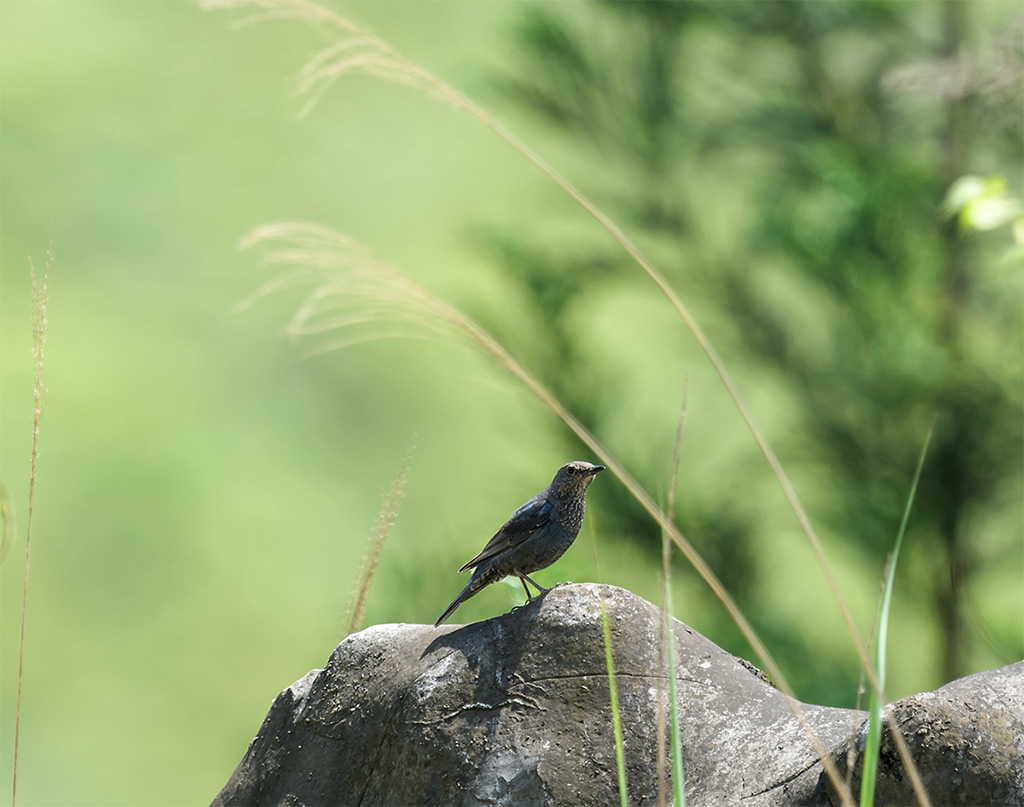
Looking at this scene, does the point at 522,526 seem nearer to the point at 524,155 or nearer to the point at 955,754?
the point at 524,155

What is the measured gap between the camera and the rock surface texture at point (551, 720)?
1841mm

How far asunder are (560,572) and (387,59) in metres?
2.01

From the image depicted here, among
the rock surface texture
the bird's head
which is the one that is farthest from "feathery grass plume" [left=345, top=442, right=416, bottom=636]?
the bird's head

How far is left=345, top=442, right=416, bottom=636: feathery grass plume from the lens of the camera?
221 centimetres

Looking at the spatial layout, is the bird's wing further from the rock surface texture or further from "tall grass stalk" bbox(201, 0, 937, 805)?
"tall grass stalk" bbox(201, 0, 937, 805)

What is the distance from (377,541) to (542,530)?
0.34m

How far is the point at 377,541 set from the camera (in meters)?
2.21

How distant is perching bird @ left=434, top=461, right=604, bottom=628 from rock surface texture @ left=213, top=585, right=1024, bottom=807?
121 mm

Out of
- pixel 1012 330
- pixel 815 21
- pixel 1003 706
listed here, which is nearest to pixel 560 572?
pixel 1003 706

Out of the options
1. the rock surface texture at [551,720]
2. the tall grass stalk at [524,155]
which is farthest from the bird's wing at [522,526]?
the tall grass stalk at [524,155]

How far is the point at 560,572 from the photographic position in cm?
337

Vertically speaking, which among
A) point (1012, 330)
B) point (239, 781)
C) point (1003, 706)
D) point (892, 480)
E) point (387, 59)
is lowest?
point (1003, 706)

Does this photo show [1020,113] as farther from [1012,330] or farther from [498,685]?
[498,685]

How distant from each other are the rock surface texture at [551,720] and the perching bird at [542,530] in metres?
0.12
